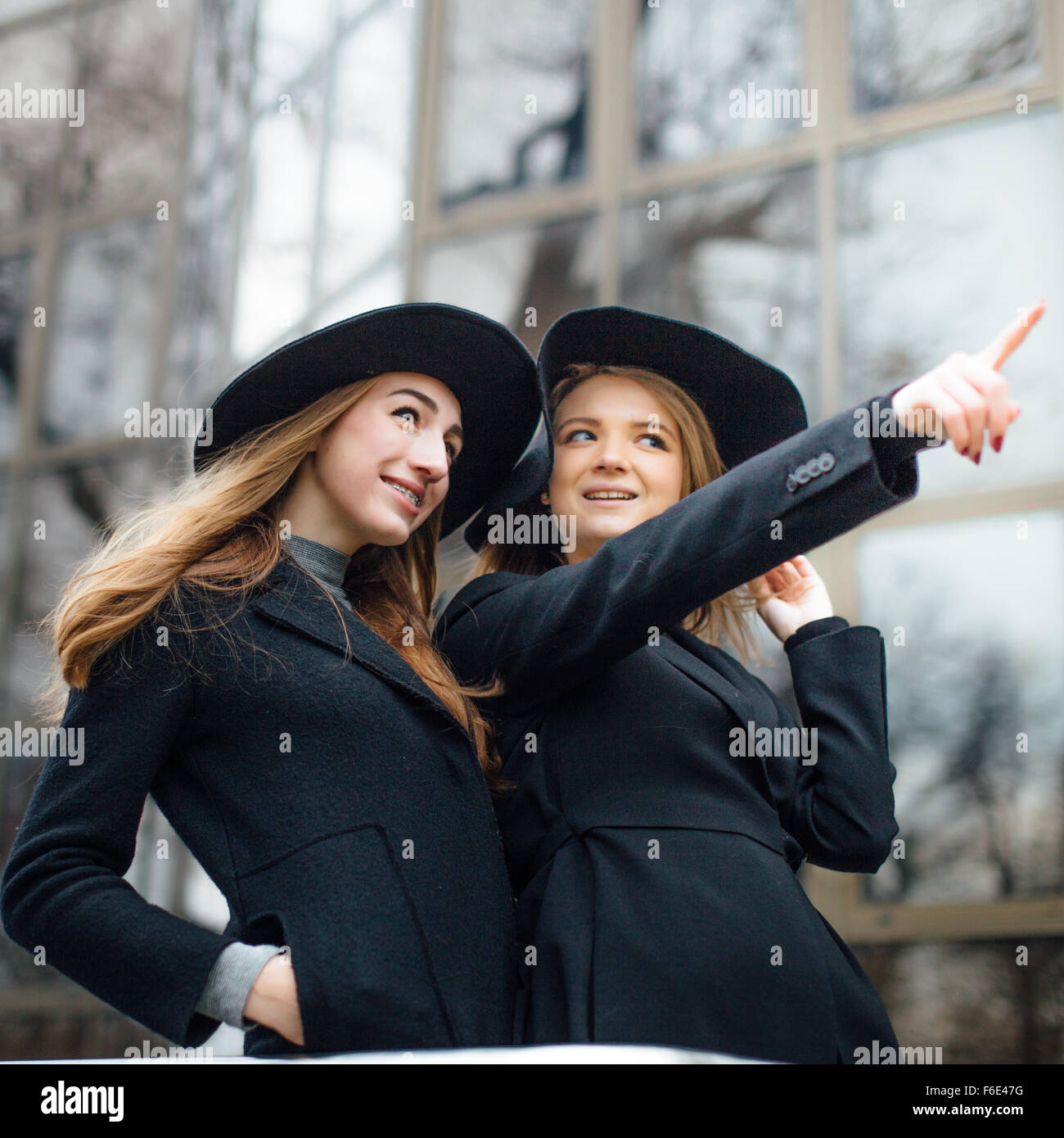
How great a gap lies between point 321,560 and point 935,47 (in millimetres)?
4209

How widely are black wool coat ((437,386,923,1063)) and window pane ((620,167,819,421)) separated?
3.10 metres

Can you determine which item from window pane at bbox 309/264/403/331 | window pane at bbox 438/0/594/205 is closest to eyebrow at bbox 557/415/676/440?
window pane at bbox 309/264/403/331

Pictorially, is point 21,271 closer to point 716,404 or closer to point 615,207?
point 615,207

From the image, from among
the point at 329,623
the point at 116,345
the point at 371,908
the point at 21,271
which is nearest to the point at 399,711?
the point at 329,623

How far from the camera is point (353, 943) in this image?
70.6 inches

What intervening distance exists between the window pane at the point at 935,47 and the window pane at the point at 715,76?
10.1 inches

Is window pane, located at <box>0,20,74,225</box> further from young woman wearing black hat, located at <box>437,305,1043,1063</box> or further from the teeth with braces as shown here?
the teeth with braces

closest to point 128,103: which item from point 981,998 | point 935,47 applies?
point 935,47

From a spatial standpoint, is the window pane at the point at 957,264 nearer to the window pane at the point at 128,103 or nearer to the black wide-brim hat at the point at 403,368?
the black wide-brim hat at the point at 403,368

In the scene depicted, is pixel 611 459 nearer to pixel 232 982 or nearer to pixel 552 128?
pixel 232 982

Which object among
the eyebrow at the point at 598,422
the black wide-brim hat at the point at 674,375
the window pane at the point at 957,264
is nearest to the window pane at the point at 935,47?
the window pane at the point at 957,264

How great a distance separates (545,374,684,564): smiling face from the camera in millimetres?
2441

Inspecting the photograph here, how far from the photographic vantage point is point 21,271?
26.5 ft
